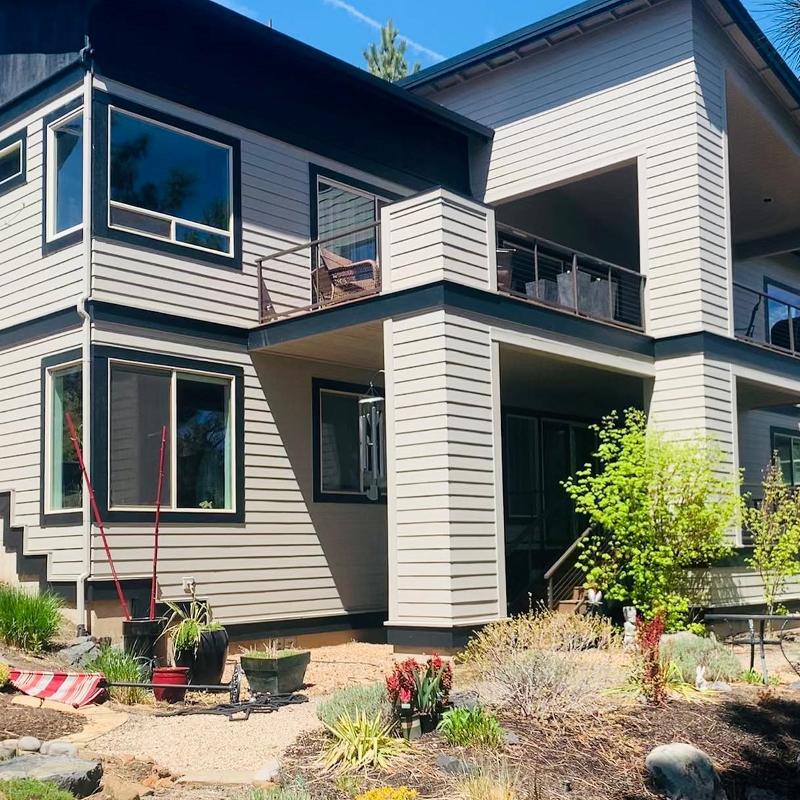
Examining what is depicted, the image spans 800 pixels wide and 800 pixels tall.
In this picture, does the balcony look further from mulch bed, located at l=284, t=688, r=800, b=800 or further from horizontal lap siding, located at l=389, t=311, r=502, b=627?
mulch bed, located at l=284, t=688, r=800, b=800

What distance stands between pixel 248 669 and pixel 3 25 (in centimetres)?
919

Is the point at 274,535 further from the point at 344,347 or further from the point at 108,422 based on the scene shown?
the point at 108,422

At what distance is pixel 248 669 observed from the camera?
9.88 meters

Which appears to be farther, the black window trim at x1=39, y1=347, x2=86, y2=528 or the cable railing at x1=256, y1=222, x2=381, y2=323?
the cable railing at x1=256, y1=222, x2=381, y2=323

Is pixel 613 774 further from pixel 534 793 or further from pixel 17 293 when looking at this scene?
pixel 17 293

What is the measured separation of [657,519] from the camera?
1353 cm

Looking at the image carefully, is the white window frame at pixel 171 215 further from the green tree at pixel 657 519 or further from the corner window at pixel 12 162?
the green tree at pixel 657 519

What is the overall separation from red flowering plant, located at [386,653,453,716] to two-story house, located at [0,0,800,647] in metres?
3.53

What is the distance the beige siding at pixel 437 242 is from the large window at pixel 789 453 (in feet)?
44.5

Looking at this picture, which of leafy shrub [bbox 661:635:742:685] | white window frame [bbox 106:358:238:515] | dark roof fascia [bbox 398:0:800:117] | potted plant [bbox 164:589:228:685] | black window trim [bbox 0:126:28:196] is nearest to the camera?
leafy shrub [bbox 661:635:742:685]

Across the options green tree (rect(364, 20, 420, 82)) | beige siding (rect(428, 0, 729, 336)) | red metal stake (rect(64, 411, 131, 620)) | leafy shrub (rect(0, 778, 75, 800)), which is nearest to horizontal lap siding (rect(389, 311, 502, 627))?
red metal stake (rect(64, 411, 131, 620))

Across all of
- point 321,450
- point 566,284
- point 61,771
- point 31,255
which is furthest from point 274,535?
point 61,771

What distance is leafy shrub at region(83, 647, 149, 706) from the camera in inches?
378

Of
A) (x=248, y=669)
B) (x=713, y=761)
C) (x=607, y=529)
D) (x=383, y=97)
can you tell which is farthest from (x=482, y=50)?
(x=713, y=761)
